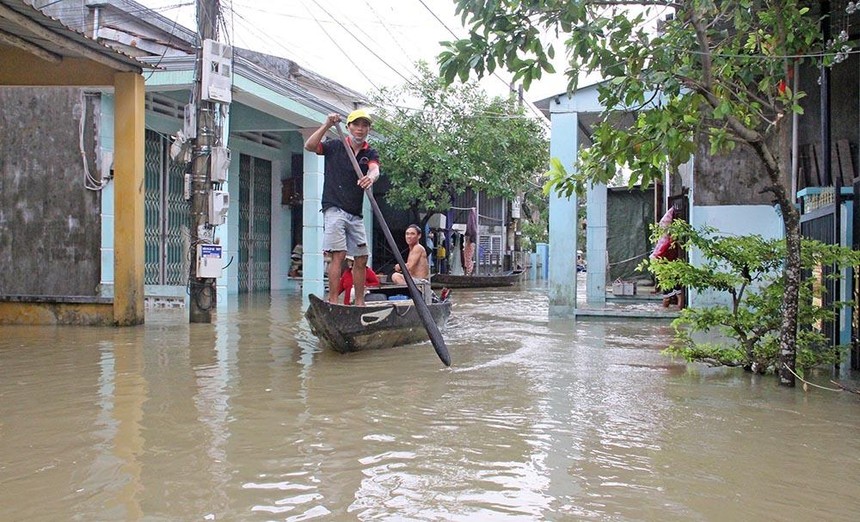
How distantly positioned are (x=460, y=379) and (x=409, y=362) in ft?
3.13

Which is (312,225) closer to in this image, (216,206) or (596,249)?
(216,206)

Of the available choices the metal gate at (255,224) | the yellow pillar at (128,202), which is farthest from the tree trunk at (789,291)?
the metal gate at (255,224)

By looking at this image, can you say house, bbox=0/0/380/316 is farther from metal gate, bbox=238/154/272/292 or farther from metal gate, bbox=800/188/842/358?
metal gate, bbox=800/188/842/358

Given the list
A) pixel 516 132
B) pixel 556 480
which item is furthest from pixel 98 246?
pixel 516 132

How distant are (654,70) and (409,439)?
3.13 metres

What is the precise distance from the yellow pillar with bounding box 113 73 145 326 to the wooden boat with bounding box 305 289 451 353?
11.6 feet

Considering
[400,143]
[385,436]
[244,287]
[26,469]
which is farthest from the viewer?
[400,143]

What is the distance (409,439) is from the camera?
427cm

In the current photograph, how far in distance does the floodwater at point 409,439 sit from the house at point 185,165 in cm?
458

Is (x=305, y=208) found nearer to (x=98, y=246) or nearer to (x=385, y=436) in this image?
(x=98, y=246)

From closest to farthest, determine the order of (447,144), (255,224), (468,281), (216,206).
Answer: (216,206) → (255,224) → (447,144) → (468,281)

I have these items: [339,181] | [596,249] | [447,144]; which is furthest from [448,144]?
[339,181]

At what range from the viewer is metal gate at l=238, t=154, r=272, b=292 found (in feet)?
56.5

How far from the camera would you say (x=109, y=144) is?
11859mm
